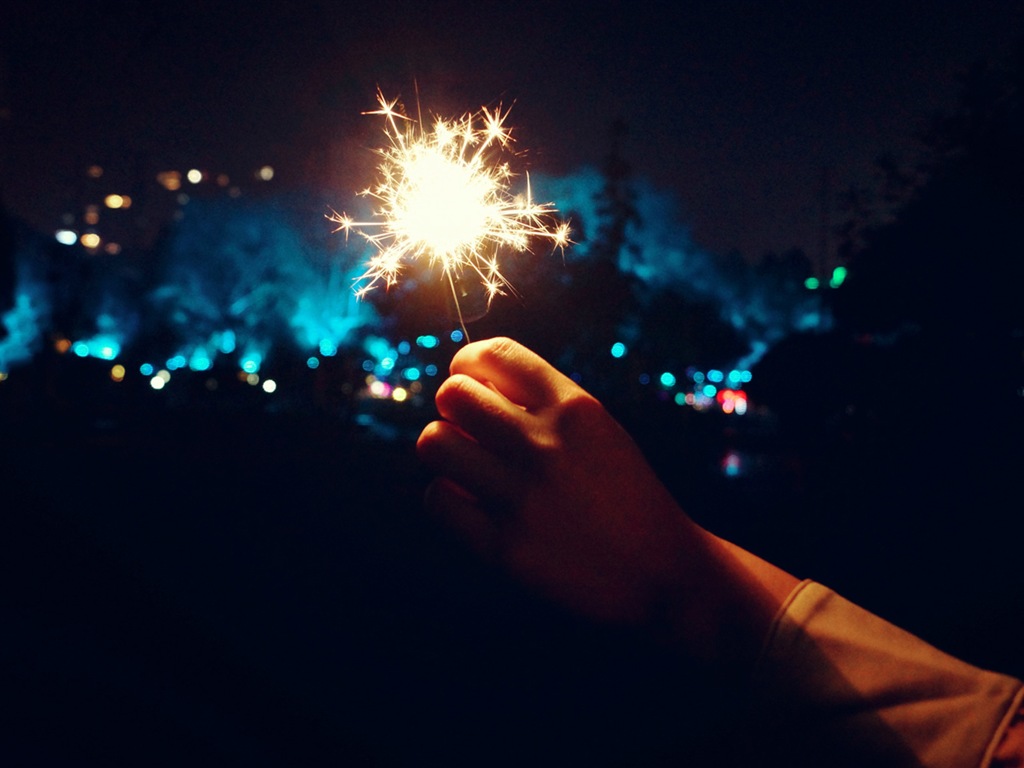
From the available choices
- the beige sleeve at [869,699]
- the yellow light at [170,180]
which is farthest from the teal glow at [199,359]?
the beige sleeve at [869,699]

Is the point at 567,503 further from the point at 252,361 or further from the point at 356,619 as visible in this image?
the point at 252,361

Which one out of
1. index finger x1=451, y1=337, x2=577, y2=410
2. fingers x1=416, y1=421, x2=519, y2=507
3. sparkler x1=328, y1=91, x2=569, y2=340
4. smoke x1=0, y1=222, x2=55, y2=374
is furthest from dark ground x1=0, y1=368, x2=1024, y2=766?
smoke x1=0, y1=222, x2=55, y2=374

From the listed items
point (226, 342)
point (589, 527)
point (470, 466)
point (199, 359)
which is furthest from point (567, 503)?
point (199, 359)

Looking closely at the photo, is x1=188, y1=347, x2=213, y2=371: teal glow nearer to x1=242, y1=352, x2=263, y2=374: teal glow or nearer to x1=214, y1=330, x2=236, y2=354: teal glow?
x1=214, y1=330, x2=236, y2=354: teal glow

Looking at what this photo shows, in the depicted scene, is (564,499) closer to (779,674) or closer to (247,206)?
(779,674)

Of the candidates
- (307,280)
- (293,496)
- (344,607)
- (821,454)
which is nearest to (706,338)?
(307,280)

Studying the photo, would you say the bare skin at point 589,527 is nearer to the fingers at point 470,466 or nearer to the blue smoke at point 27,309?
the fingers at point 470,466
